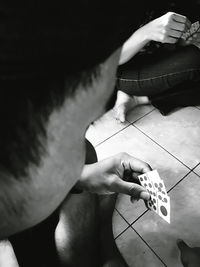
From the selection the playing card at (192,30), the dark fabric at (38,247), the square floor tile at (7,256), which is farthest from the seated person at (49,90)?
the playing card at (192,30)

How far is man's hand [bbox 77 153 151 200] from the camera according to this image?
1.24 metres

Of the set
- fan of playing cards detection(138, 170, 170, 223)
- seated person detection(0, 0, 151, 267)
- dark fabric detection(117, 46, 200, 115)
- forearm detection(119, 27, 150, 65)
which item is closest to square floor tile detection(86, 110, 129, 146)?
dark fabric detection(117, 46, 200, 115)

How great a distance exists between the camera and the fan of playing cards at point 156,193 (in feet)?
4.00

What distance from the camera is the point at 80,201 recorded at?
1.43 metres

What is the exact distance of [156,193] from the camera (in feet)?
4.18

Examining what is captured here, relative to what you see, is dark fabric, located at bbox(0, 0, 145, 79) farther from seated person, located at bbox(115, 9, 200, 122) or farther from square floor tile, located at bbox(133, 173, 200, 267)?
seated person, located at bbox(115, 9, 200, 122)

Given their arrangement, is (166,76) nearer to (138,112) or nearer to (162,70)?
(162,70)

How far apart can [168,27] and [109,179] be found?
36.4 inches

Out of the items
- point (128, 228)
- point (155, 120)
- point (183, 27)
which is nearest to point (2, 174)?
point (128, 228)

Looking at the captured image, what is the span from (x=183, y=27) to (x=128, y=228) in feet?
3.92

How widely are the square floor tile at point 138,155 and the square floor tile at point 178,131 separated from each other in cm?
6

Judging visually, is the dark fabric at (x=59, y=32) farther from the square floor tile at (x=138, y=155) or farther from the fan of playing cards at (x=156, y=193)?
the square floor tile at (x=138, y=155)

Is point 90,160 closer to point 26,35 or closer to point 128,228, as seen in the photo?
point 128,228

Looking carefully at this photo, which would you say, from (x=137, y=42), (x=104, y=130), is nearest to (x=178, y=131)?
(x=104, y=130)
